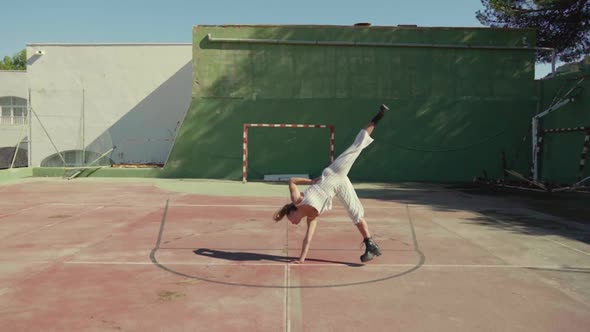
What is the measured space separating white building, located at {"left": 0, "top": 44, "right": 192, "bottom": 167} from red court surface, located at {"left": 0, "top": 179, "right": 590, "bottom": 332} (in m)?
12.3

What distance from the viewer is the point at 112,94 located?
77.0ft

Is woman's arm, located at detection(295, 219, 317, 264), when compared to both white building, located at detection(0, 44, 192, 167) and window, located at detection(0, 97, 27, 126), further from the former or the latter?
window, located at detection(0, 97, 27, 126)

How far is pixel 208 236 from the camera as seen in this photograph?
837 centimetres

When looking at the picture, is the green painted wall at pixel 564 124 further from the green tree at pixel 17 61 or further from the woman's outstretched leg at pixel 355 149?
the green tree at pixel 17 61

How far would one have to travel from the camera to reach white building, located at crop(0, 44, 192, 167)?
23.4 m

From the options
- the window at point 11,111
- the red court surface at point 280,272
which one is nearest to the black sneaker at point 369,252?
the red court surface at point 280,272

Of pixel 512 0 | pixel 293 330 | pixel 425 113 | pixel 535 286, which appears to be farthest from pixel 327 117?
pixel 293 330

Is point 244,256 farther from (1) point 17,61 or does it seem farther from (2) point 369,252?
(1) point 17,61

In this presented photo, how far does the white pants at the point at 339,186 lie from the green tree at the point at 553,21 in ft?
62.4

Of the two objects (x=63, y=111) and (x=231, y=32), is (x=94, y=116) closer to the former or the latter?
(x=63, y=111)

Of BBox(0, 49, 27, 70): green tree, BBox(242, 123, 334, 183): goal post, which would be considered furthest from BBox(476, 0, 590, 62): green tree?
BBox(0, 49, 27, 70): green tree

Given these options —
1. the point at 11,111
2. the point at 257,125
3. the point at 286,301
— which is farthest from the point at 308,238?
the point at 11,111

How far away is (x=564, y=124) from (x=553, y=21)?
22.0 ft

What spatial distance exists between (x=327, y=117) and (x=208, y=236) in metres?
12.5
